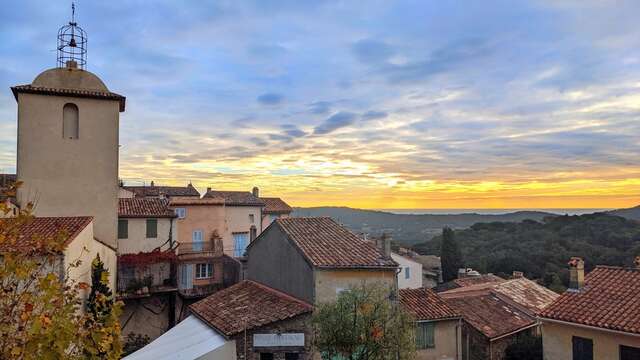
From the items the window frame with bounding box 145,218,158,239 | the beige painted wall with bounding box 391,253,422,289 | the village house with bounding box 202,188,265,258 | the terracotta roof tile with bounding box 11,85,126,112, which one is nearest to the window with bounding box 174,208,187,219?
the village house with bounding box 202,188,265,258

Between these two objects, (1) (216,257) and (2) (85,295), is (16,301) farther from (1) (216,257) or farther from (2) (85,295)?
(1) (216,257)

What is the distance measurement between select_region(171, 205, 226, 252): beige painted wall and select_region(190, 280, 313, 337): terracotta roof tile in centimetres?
1674

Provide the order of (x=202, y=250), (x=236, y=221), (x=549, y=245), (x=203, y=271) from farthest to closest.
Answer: (x=549, y=245) < (x=236, y=221) < (x=202, y=250) < (x=203, y=271)

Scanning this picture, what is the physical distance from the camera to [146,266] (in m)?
32.4

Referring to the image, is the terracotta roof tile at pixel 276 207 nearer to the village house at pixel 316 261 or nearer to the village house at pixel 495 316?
the village house at pixel 495 316

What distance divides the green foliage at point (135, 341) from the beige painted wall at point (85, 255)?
3.85 metres

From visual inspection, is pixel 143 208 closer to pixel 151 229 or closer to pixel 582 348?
pixel 151 229

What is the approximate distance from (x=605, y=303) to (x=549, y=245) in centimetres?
6883

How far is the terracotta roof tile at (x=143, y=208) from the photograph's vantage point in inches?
1292

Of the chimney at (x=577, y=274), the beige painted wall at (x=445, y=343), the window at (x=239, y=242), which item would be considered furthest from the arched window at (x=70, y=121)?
the chimney at (x=577, y=274)

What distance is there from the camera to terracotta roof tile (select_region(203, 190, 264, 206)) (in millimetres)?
46219

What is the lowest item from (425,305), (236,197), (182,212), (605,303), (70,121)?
(425,305)

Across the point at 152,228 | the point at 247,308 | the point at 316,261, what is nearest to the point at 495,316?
the point at 316,261

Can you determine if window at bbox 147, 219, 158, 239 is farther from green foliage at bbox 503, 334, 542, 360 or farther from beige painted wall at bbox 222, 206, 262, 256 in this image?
green foliage at bbox 503, 334, 542, 360
